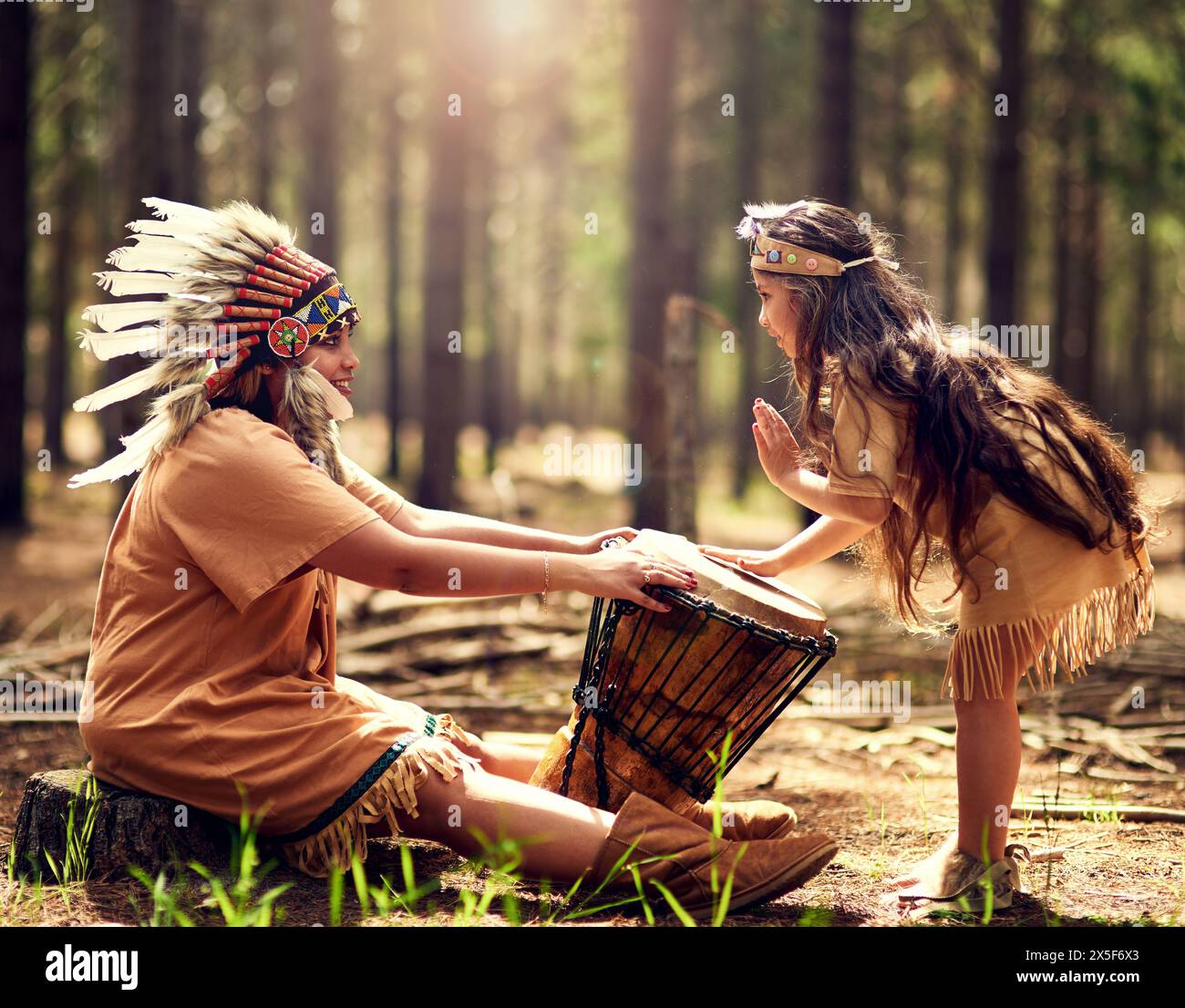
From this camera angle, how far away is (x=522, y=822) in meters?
3.66

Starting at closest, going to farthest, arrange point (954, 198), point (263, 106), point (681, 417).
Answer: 1. point (681, 417)
2. point (263, 106)
3. point (954, 198)

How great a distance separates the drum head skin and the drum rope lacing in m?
0.03

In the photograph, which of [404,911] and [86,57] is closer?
[404,911]

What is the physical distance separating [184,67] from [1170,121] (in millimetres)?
12712

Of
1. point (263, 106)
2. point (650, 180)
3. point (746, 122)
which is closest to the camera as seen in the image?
point (650, 180)

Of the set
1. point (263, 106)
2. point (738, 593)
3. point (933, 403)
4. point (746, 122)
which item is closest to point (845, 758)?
point (738, 593)

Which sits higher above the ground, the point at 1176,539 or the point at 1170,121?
the point at 1170,121

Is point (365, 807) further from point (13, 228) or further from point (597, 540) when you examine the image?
point (13, 228)

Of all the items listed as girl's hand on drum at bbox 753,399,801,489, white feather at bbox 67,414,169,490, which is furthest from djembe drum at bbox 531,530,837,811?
white feather at bbox 67,414,169,490

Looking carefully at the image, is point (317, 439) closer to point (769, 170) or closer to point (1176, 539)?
point (1176, 539)

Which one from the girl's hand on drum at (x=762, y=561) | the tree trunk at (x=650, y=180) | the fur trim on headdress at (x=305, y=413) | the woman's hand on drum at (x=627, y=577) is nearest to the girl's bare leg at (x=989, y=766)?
the girl's hand on drum at (x=762, y=561)

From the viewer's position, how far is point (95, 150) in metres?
17.5

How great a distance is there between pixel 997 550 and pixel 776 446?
2.45 ft

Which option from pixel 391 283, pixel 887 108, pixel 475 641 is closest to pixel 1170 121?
pixel 887 108
